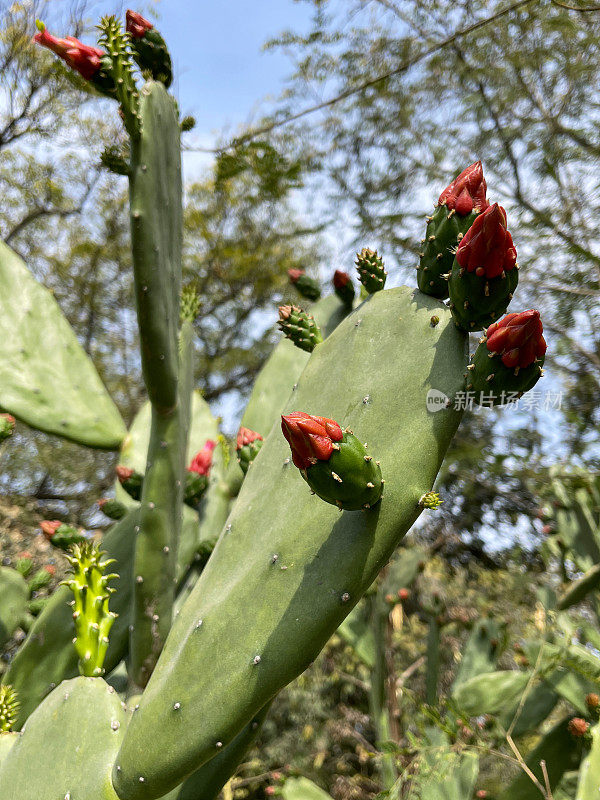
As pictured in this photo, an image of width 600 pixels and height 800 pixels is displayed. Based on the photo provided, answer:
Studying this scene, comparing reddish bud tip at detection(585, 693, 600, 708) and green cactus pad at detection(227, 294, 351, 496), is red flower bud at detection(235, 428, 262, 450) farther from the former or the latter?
reddish bud tip at detection(585, 693, 600, 708)

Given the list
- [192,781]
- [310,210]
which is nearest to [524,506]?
[310,210]

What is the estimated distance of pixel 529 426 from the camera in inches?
180

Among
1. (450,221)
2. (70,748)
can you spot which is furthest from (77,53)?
(70,748)

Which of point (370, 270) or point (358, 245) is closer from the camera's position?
point (370, 270)

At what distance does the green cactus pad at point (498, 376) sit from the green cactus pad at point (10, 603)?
180 cm

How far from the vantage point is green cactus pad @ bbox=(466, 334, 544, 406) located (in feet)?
2.89

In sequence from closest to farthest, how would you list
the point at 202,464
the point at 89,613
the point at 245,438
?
the point at 89,613 → the point at 245,438 → the point at 202,464

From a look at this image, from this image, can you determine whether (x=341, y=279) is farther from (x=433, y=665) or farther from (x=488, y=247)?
(x=433, y=665)

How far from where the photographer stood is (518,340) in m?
0.86

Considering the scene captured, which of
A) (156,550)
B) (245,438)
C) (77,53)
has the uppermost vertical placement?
(77,53)

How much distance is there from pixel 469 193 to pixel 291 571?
65cm

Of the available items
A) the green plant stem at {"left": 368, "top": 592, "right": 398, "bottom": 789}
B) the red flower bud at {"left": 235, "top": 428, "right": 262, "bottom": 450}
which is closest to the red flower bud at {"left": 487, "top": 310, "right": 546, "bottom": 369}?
the red flower bud at {"left": 235, "top": 428, "right": 262, "bottom": 450}

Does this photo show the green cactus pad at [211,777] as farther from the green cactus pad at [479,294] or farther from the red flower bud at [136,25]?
the red flower bud at [136,25]

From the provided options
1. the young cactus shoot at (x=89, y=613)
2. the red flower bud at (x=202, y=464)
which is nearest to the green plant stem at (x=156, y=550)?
the young cactus shoot at (x=89, y=613)
